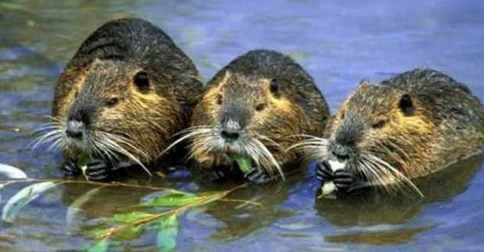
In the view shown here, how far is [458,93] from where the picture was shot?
22.6 feet

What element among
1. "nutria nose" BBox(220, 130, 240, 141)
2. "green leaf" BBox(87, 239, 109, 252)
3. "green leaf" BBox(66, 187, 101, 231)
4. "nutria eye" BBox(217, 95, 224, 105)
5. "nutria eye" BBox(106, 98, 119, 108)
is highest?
"nutria eye" BBox(217, 95, 224, 105)

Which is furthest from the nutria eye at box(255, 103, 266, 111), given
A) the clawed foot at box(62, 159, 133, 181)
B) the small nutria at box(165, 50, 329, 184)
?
the clawed foot at box(62, 159, 133, 181)

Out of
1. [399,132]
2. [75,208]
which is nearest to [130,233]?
[75,208]

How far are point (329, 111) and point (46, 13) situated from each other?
3.05 metres

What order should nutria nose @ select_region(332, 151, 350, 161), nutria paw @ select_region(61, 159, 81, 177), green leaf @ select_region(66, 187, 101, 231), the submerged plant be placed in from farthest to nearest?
nutria paw @ select_region(61, 159, 81, 177) → nutria nose @ select_region(332, 151, 350, 161) → green leaf @ select_region(66, 187, 101, 231) → the submerged plant

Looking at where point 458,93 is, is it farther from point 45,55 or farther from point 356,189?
point 45,55

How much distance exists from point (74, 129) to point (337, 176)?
4.16ft

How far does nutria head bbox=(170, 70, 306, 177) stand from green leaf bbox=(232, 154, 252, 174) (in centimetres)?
3

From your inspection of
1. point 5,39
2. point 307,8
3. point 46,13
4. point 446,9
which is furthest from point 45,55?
point 446,9

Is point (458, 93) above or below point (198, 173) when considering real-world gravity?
above

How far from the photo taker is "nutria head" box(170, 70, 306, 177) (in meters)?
6.23

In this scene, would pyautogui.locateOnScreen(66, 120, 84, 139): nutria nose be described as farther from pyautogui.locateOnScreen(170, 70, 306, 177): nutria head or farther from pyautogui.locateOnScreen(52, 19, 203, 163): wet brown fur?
pyautogui.locateOnScreen(170, 70, 306, 177): nutria head

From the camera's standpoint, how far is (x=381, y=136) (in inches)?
247

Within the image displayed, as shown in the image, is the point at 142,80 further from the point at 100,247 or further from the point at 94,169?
the point at 100,247
